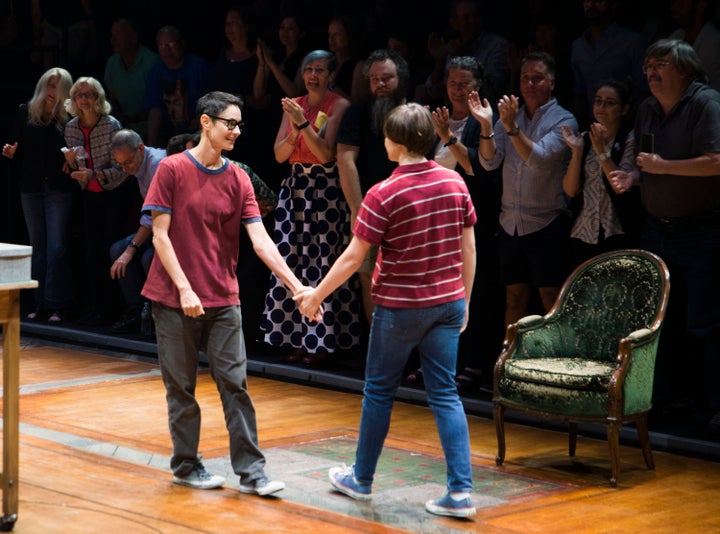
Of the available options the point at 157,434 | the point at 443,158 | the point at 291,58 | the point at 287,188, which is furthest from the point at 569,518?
Result: the point at 291,58

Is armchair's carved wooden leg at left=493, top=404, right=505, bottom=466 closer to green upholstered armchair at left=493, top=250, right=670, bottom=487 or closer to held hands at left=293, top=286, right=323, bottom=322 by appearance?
green upholstered armchair at left=493, top=250, right=670, bottom=487

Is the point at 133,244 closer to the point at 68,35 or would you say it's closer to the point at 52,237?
the point at 52,237

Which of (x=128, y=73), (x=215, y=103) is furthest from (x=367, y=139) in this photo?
(x=128, y=73)

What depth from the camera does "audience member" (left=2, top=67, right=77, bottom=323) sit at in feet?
29.4

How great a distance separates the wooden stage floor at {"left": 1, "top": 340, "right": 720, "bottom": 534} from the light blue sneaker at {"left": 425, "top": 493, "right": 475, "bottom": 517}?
0.10 feet

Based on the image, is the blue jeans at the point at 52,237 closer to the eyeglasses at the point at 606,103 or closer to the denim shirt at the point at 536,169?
the denim shirt at the point at 536,169

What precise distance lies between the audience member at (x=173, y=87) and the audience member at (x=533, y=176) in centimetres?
286

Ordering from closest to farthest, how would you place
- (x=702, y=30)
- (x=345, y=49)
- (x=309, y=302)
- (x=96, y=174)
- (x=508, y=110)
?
(x=309, y=302) < (x=508, y=110) < (x=702, y=30) < (x=345, y=49) < (x=96, y=174)

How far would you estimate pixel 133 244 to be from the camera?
8.01 meters

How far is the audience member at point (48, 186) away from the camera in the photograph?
8961 millimetres

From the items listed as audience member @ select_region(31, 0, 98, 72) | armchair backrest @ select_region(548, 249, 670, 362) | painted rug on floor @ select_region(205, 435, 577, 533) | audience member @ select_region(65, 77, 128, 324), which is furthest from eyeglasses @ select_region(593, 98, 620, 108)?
audience member @ select_region(31, 0, 98, 72)

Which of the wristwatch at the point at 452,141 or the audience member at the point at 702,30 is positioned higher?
the audience member at the point at 702,30

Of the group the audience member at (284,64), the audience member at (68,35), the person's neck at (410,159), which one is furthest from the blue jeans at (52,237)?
the person's neck at (410,159)

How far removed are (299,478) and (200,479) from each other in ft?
1.42
